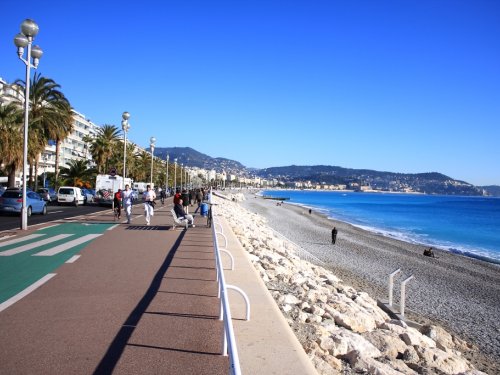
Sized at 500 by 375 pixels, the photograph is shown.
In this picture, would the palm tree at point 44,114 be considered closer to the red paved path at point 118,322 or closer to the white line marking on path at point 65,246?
the white line marking on path at point 65,246

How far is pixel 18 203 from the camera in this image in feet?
76.8

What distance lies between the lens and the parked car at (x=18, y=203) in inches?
917

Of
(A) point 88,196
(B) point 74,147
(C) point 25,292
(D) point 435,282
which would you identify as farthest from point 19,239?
(B) point 74,147

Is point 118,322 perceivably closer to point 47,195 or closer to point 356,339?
point 356,339

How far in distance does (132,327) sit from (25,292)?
2663mm

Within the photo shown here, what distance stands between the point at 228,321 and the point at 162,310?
267cm

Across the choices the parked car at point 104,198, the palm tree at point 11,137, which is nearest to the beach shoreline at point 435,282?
the parked car at point 104,198

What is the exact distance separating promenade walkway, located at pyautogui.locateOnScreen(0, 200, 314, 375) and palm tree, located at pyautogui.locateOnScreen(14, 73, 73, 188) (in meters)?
34.8

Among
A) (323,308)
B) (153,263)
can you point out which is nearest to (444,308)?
(323,308)

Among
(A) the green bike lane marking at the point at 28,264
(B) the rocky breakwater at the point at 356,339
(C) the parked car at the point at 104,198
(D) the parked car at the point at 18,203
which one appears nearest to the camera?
(B) the rocky breakwater at the point at 356,339

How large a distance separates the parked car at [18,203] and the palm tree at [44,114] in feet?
53.4

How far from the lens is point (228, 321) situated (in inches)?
149

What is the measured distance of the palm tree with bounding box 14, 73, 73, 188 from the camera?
130ft

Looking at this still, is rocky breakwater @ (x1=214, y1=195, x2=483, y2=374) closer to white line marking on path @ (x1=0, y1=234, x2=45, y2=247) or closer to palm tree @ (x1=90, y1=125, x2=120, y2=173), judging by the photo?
white line marking on path @ (x1=0, y1=234, x2=45, y2=247)
